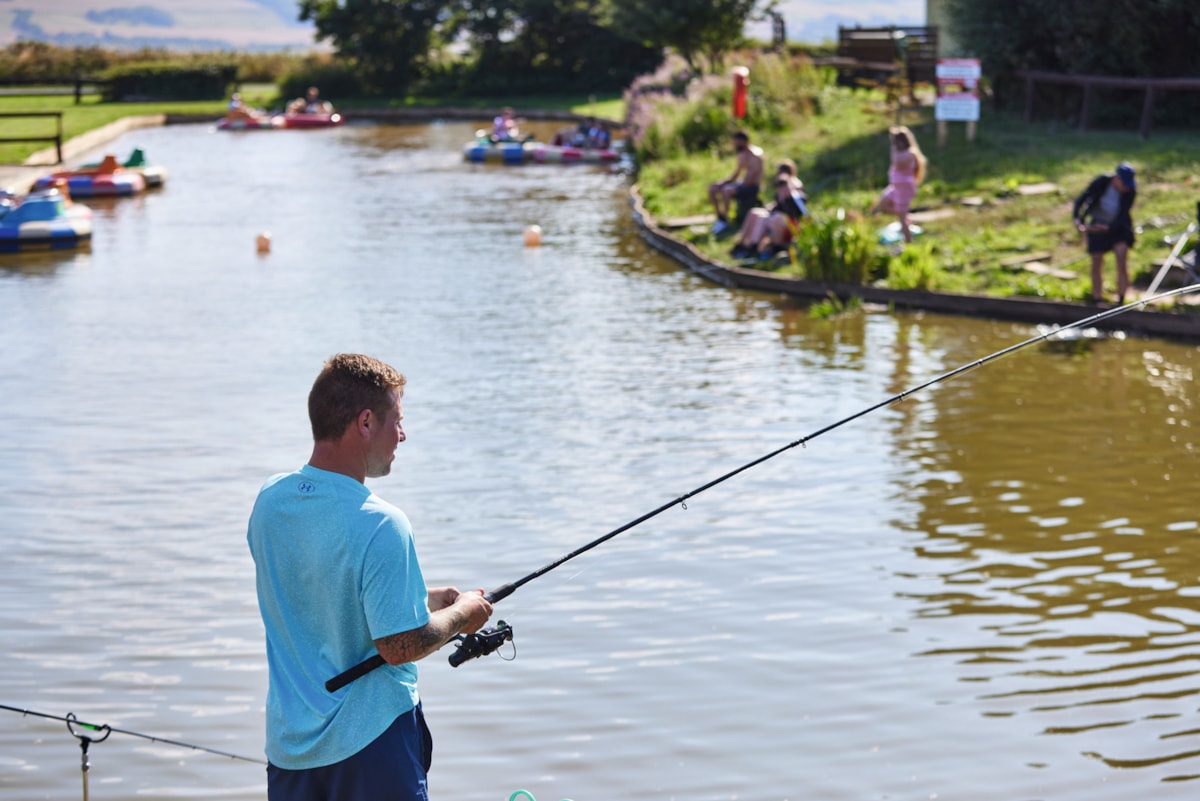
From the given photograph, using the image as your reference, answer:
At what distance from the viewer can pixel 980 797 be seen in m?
5.98

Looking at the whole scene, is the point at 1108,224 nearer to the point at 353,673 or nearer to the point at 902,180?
the point at 902,180

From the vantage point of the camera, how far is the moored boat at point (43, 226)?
74.6 feet

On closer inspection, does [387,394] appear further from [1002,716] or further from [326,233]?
[326,233]

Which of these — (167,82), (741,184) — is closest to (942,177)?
(741,184)

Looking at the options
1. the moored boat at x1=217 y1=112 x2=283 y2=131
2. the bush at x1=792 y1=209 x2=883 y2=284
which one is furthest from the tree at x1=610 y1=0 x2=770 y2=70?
the bush at x1=792 y1=209 x2=883 y2=284

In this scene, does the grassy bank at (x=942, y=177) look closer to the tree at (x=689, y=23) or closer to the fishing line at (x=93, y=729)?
the tree at (x=689, y=23)

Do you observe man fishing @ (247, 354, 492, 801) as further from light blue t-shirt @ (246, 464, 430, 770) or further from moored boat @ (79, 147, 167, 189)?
moored boat @ (79, 147, 167, 189)

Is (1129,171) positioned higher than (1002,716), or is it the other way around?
(1129,171)

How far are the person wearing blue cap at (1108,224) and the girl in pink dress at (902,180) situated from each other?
346cm

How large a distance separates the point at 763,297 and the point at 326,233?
29.9 ft

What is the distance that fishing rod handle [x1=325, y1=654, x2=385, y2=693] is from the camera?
11.9 ft

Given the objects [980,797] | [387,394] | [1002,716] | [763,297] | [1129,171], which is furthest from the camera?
[763,297]

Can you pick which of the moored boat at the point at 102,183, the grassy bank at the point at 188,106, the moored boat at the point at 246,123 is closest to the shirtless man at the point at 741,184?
the moored boat at the point at 102,183

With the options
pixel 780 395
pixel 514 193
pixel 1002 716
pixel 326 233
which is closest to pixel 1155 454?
pixel 780 395
